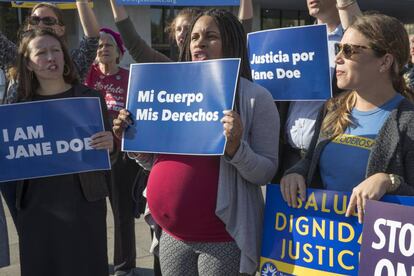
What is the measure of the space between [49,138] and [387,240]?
5.49ft

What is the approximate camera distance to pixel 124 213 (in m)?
4.05

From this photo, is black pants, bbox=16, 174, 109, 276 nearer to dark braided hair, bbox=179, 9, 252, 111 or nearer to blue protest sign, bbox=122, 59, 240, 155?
blue protest sign, bbox=122, 59, 240, 155

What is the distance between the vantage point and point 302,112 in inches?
107

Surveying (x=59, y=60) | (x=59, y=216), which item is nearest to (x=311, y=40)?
(x=59, y=60)

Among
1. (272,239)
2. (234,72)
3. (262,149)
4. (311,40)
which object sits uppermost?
(311,40)

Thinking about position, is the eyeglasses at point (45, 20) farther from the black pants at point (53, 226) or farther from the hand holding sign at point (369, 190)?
the hand holding sign at point (369, 190)

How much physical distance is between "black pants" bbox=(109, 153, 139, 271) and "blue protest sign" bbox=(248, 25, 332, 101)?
159 centimetres

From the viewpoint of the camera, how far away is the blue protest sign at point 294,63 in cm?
261

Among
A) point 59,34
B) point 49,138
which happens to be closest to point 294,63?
point 49,138

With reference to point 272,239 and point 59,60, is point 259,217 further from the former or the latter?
point 59,60

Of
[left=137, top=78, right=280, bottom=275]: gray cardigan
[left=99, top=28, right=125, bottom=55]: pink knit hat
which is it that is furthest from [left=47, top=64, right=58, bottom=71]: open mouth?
[left=99, top=28, right=125, bottom=55]: pink knit hat

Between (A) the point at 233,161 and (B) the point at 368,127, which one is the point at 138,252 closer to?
(A) the point at 233,161

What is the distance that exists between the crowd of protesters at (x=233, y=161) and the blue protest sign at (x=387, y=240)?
2.4 inches

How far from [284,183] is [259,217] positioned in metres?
0.21
